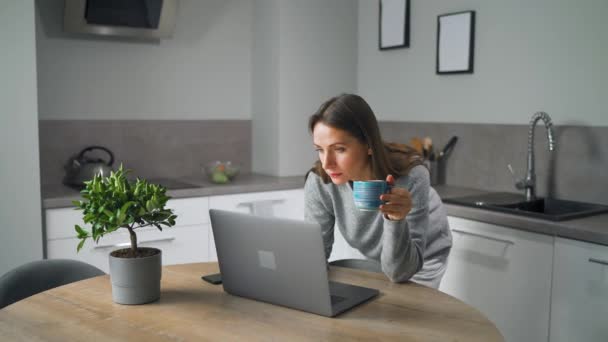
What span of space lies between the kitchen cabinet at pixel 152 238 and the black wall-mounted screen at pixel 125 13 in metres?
1.02

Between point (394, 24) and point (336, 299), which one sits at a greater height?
point (394, 24)

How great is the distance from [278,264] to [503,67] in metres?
2.18

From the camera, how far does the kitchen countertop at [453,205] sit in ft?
7.84

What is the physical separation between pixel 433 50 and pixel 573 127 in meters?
0.99

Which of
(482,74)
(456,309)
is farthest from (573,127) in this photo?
(456,309)

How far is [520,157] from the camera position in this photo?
322 centimetres

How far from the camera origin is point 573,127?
117 inches

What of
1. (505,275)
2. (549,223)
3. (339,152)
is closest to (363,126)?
(339,152)

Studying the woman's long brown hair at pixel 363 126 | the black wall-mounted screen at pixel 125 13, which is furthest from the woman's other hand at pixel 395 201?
the black wall-mounted screen at pixel 125 13

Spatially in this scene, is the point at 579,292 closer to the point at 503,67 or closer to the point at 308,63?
the point at 503,67

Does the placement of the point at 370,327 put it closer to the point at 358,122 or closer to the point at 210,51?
the point at 358,122

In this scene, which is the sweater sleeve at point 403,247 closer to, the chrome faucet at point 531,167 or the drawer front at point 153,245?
the chrome faucet at point 531,167

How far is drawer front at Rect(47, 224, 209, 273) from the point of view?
9.48 feet

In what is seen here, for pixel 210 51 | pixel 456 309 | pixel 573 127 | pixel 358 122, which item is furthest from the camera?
pixel 210 51
